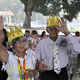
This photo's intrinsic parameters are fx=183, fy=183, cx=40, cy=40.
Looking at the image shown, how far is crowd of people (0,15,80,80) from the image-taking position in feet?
8.11

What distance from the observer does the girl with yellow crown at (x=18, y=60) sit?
2.44m

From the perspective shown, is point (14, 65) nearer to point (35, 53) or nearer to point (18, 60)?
point (18, 60)

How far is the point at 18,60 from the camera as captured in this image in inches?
98.6

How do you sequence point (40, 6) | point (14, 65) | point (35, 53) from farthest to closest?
point (40, 6) → point (35, 53) → point (14, 65)

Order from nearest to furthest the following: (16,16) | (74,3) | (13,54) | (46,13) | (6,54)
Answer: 1. (6,54)
2. (13,54)
3. (74,3)
4. (46,13)
5. (16,16)

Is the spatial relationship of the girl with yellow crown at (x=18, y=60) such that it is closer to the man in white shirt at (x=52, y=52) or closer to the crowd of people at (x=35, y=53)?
the crowd of people at (x=35, y=53)

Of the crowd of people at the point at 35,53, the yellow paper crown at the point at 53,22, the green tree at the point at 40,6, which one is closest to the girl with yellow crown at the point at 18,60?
the crowd of people at the point at 35,53

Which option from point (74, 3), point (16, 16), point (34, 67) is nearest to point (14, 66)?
point (34, 67)

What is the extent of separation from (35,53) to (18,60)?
0.69 m

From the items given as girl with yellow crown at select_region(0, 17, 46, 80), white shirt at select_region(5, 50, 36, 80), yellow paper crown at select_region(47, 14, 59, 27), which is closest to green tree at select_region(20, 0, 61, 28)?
yellow paper crown at select_region(47, 14, 59, 27)

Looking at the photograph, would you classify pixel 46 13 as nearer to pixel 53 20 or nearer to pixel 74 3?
pixel 74 3

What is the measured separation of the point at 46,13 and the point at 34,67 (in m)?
33.8

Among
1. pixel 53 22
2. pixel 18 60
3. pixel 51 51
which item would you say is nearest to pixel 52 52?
pixel 51 51

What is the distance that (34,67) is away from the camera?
263cm
